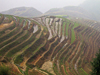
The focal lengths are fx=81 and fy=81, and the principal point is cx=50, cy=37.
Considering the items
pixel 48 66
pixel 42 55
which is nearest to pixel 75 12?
pixel 42 55

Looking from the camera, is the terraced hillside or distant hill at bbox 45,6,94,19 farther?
distant hill at bbox 45,6,94,19

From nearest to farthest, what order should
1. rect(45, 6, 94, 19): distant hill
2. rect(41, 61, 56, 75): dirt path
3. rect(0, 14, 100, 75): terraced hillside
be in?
rect(0, 14, 100, 75): terraced hillside < rect(41, 61, 56, 75): dirt path < rect(45, 6, 94, 19): distant hill

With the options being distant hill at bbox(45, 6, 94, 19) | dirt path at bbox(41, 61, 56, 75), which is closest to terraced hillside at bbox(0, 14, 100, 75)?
dirt path at bbox(41, 61, 56, 75)

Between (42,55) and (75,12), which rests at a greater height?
(75,12)

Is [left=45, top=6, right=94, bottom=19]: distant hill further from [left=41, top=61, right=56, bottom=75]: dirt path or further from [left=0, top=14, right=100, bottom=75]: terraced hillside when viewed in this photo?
[left=41, top=61, right=56, bottom=75]: dirt path

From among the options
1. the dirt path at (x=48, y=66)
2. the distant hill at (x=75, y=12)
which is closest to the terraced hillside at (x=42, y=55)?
the dirt path at (x=48, y=66)

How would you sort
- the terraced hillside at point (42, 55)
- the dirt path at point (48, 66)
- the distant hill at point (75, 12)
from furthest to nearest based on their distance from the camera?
1. the distant hill at point (75, 12)
2. the dirt path at point (48, 66)
3. the terraced hillside at point (42, 55)

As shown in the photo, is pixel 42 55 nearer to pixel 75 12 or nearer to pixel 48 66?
pixel 48 66

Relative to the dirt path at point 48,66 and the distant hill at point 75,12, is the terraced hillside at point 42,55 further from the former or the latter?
the distant hill at point 75,12

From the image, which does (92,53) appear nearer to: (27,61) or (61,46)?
(61,46)

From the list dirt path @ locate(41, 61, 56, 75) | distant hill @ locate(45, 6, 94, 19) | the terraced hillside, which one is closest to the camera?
the terraced hillside

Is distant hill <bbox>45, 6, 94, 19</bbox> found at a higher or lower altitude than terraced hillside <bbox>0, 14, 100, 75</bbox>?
higher
